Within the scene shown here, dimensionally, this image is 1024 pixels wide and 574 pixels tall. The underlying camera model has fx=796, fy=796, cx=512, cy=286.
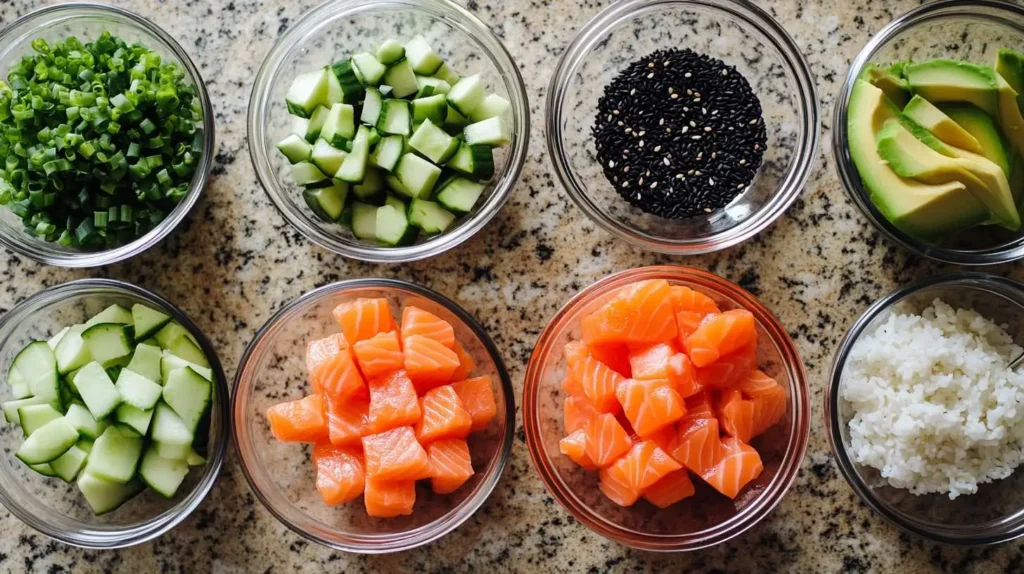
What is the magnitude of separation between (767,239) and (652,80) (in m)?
0.51

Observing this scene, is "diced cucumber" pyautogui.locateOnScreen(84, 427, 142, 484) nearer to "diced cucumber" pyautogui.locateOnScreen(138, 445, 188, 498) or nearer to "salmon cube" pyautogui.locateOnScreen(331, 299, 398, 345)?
"diced cucumber" pyautogui.locateOnScreen(138, 445, 188, 498)

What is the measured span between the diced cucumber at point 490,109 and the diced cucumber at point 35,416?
1268 mm

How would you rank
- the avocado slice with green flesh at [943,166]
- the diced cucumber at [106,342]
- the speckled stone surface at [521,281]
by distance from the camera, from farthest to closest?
the speckled stone surface at [521,281] < the diced cucumber at [106,342] < the avocado slice with green flesh at [943,166]

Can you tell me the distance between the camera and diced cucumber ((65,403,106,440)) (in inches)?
75.8

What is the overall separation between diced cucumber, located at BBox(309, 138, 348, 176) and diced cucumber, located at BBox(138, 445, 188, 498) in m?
0.81

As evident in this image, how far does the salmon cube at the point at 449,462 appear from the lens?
1880 mm

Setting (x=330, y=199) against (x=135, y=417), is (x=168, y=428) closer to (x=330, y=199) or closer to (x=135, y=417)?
(x=135, y=417)

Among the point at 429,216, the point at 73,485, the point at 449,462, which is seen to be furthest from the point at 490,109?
the point at 73,485

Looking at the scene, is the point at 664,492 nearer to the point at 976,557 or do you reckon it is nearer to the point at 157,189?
the point at 976,557

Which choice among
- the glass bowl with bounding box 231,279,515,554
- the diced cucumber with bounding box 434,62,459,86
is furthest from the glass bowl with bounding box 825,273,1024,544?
the diced cucumber with bounding box 434,62,459,86

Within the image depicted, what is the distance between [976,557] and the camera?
2.05 m

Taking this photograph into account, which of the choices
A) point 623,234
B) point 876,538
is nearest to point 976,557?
point 876,538

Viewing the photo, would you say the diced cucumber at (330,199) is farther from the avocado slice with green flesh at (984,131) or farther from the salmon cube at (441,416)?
the avocado slice with green flesh at (984,131)

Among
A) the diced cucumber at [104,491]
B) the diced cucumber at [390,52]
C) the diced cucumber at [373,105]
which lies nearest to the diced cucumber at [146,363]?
the diced cucumber at [104,491]
